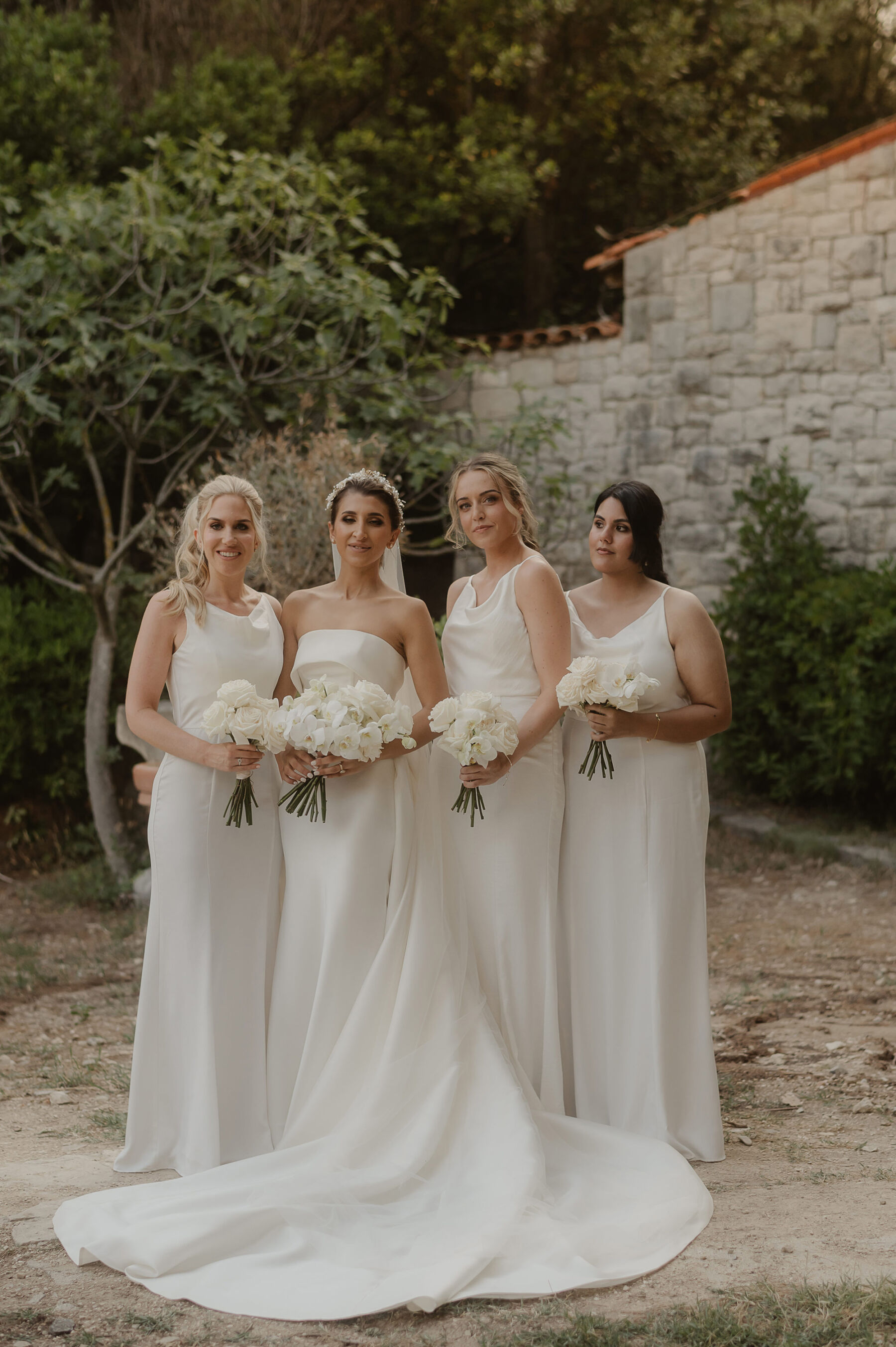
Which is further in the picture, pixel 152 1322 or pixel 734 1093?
pixel 734 1093

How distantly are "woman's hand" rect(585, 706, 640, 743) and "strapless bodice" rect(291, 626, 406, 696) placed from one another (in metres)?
0.68

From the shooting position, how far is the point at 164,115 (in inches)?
416

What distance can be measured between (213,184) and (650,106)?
7.85m

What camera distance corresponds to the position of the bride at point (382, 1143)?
3018 mm

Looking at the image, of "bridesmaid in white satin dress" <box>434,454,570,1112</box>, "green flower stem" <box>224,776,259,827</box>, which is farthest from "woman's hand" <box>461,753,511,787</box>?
"green flower stem" <box>224,776,259,827</box>

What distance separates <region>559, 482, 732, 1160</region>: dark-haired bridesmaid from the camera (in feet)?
12.9

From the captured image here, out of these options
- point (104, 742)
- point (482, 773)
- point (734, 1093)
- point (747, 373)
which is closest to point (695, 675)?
point (482, 773)

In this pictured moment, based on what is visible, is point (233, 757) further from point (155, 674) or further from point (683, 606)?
point (683, 606)

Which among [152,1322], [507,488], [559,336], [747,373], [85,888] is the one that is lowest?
[85,888]

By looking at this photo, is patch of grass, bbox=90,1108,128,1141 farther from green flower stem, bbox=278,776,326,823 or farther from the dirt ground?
green flower stem, bbox=278,776,326,823

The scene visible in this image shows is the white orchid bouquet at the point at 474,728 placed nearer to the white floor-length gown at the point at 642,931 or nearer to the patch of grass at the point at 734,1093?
the white floor-length gown at the point at 642,931

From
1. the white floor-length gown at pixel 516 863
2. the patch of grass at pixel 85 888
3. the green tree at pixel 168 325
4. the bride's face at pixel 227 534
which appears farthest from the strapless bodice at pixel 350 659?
the patch of grass at pixel 85 888

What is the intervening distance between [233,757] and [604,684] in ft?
3.91

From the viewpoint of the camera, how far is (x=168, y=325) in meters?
8.58
